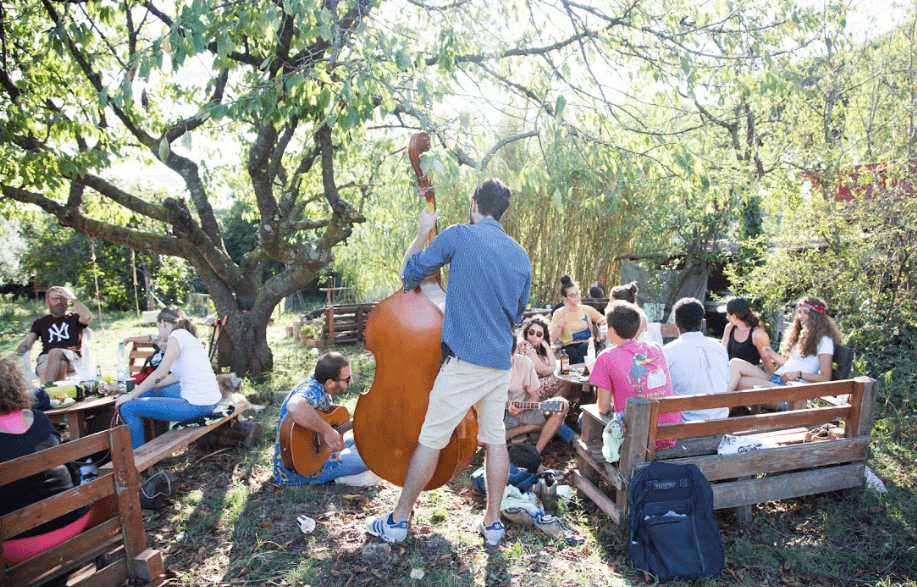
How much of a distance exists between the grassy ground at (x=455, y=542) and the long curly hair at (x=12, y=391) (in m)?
1.19

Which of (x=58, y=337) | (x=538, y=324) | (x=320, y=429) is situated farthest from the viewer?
(x=58, y=337)

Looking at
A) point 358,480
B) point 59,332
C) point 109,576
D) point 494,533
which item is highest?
point 59,332

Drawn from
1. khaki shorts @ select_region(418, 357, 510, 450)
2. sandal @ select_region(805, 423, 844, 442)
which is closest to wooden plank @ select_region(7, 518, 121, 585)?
khaki shorts @ select_region(418, 357, 510, 450)

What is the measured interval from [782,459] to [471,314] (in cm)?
231

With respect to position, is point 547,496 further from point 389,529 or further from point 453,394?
point 453,394

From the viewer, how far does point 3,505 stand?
99.1 inches

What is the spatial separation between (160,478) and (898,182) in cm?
700

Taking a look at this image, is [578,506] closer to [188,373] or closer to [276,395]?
[188,373]

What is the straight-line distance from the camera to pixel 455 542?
3.40m

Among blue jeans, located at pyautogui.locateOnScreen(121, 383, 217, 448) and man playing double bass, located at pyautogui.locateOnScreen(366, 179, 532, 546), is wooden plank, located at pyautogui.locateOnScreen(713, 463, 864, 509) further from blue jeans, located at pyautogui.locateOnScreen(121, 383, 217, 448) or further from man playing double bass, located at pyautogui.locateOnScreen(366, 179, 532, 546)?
blue jeans, located at pyautogui.locateOnScreen(121, 383, 217, 448)

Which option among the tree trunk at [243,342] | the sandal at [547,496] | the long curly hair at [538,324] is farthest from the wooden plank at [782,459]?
the tree trunk at [243,342]

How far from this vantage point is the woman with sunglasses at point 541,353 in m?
5.01

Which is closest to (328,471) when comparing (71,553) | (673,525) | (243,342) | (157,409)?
(157,409)

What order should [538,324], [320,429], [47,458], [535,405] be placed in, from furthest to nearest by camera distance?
1. [538,324]
2. [535,405]
3. [320,429]
4. [47,458]
